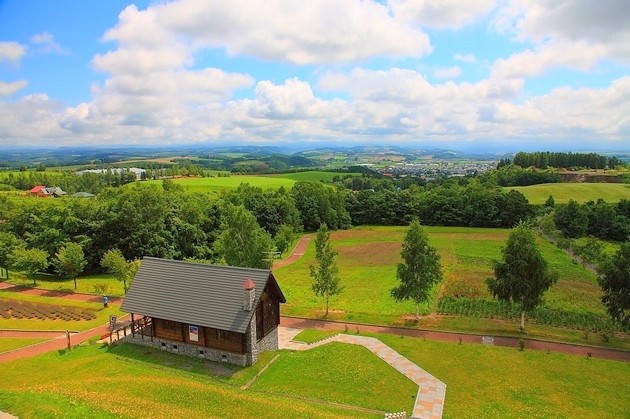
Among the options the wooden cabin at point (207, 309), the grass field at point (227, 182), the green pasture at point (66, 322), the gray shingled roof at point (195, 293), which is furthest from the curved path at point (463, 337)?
the grass field at point (227, 182)

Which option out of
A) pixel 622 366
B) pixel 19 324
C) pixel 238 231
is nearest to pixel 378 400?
pixel 622 366

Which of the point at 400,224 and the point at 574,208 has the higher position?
the point at 574,208

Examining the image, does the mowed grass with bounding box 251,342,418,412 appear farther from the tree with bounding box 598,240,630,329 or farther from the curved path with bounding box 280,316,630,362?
the tree with bounding box 598,240,630,329

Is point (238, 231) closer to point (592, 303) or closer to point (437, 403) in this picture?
point (437, 403)

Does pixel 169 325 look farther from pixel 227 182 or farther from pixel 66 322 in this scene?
pixel 227 182

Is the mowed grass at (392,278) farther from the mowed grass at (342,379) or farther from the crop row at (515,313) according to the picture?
the mowed grass at (342,379)

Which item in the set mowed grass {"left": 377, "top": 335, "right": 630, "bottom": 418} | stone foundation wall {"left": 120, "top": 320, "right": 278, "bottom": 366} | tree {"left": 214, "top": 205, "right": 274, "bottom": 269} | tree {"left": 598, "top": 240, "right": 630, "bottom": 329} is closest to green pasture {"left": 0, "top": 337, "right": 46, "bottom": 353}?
stone foundation wall {"left": 120, "top": 320, "right": 278, "bottom": 366}

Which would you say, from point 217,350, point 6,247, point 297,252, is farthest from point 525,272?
point 6,247
